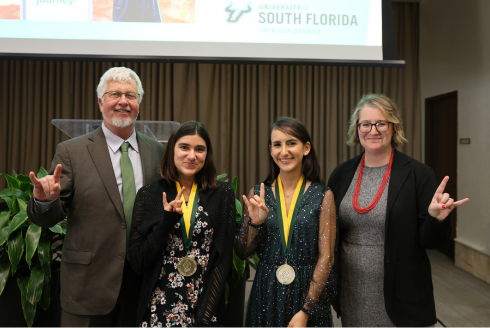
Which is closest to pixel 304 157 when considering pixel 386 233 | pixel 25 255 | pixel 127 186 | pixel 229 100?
pixel 386 233

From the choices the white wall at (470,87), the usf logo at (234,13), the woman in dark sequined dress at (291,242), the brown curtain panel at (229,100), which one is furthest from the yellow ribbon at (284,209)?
the brown curtain panel at (229,100)

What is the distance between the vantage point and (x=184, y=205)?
145cm

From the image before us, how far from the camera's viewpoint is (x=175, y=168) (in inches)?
60.8

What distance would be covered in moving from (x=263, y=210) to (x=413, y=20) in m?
4.91

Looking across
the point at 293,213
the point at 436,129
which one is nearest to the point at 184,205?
the point at 293,213

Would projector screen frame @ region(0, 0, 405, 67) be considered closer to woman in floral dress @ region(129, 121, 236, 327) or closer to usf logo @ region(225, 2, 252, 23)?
usf logo @ region(225, 2, 252, 23)

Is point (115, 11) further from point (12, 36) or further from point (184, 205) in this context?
point (184, 205)

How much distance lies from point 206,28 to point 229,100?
2156 millimetres

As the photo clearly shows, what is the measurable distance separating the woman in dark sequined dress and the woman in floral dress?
128 millimetres

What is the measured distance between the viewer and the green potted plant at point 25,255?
6.48 feet

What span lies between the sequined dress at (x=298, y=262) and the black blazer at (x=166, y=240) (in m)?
0.10

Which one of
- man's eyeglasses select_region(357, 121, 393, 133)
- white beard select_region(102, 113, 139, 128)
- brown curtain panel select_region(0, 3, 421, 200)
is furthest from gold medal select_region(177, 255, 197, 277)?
brown curtain panel select_region(0, 3, 421, 200)

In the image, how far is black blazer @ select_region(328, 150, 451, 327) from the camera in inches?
60.9

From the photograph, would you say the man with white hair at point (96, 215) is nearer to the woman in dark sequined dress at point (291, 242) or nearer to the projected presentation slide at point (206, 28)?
the woman in dark sequined dress at point (291, 242)
